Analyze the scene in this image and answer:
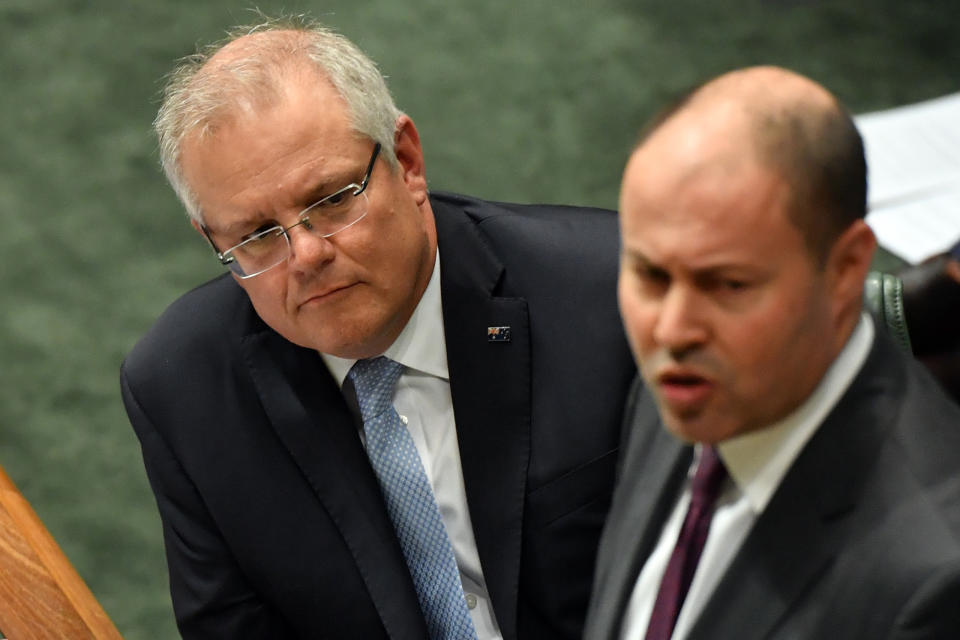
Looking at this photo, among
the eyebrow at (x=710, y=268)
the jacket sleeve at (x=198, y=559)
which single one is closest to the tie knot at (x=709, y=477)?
the eyebrow at (x=710, y=268)

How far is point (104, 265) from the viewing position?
357cm

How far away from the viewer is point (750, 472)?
128cm

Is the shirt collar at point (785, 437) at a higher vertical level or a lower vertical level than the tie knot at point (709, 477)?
higher

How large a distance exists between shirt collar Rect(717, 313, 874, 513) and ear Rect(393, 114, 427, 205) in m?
0.70

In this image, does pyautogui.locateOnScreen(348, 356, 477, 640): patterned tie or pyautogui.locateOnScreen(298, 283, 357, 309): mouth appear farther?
pyautogui.locateOnScreen(348, 356, 477, 640): patterned tie

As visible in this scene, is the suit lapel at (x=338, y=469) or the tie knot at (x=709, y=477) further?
the suit lapel at (x=338, y=469)

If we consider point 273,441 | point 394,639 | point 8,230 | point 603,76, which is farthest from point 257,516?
point 603,76

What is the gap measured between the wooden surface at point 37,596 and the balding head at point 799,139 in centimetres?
111

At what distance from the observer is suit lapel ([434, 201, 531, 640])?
1.85 metres

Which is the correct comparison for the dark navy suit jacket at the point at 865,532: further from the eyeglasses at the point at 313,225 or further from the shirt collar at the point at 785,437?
the eyeglasses at the point at 313,225

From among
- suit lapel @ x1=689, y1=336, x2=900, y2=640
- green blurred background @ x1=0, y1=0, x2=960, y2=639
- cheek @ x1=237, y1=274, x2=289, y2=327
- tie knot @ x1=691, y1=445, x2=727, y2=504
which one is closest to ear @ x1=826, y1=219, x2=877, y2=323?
suit lapel @ x1=689, y1=336, x2=900, y2=640

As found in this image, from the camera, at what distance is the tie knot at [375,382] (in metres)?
1.86

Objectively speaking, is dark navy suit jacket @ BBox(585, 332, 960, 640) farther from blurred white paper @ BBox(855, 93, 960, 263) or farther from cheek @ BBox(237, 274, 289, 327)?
blurred white paper @ BBox(855, 93, 960, 263)

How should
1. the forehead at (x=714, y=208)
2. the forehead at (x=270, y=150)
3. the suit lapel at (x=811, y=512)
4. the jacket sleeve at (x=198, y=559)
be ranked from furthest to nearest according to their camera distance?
1. the jacket sleeve at (x=198, y=559)
2. the forehead at (x=270, y=150)
3. the suit lapel at (x=811, y=512)
4. the forehead at (x=714, y=208)
